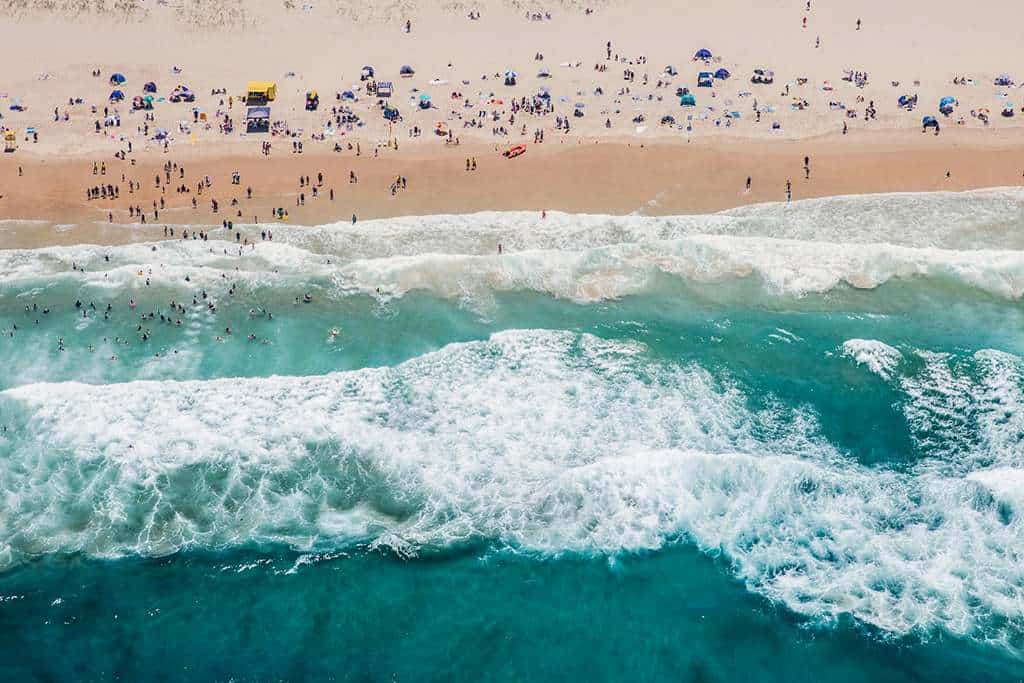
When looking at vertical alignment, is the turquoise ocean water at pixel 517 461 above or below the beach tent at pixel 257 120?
below

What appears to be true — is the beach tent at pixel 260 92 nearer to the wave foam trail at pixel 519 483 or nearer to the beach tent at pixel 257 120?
the beach tent at pixel 257 120

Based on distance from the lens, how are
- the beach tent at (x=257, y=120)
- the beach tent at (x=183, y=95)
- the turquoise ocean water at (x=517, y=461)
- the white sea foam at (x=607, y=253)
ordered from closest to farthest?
the turquoise ocean water at (x=517, y=461) → the white sea foam at (x=607, y=253) → the beach tent at (x=257, y=120) → the beach tent at (x=183, y=95)

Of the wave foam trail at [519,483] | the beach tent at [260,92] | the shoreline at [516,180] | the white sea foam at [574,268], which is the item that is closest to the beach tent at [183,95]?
the beach tent at [260,92]

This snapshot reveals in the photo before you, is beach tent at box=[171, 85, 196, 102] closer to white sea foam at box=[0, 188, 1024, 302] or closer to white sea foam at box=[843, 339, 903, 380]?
white sea foam at box=[0, 188, 1024, 302]

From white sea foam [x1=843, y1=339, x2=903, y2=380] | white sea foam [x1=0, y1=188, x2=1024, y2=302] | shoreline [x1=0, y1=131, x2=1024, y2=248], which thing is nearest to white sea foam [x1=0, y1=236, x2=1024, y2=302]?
white sea foam [x1=0, y1=188, x2=1024, y2=302]

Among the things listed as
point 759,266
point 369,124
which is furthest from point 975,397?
point 369,124

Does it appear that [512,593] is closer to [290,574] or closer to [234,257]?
[290,574]

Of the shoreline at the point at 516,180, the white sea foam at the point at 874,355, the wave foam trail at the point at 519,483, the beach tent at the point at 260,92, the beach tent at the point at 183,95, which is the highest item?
the beach tent at the point at 260,92

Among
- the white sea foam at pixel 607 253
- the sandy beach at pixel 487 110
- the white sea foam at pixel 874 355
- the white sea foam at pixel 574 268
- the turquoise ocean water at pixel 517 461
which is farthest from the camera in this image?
the sandy beach at pixel 487 110

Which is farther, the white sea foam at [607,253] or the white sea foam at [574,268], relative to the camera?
the white sea foam at [607,253]
